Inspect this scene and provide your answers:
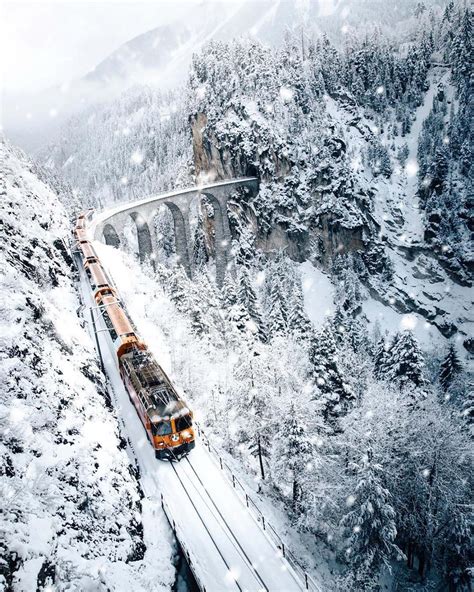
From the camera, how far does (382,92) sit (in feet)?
316

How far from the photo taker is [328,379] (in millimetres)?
30453

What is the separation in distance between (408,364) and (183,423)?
26937 mm

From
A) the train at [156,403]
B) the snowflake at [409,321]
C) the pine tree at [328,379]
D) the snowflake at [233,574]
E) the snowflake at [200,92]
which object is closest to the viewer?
the snowflake at [233,574]

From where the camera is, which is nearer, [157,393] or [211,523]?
[211,523]

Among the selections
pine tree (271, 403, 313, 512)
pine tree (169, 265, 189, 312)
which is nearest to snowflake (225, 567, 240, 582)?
pine tree (271, 403, 313, 512)

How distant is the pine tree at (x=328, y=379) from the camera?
29750 millimetres

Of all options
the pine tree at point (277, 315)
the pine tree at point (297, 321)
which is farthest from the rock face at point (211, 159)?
the pine tree at point (297, 321)

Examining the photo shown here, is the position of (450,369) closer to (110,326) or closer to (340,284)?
(340,284)

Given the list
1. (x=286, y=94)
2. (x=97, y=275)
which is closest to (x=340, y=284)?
(x=286, y=94)

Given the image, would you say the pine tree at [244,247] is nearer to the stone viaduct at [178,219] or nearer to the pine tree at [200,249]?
the stone viaduct at [178,219]

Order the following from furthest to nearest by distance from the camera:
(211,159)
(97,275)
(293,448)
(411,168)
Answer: (211,159), (411,168), (97,275), (293,448)

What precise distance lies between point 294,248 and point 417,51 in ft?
227

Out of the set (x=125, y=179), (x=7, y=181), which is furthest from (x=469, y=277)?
(x=125, y=179)

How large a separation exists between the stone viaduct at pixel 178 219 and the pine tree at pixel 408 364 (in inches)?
1614
